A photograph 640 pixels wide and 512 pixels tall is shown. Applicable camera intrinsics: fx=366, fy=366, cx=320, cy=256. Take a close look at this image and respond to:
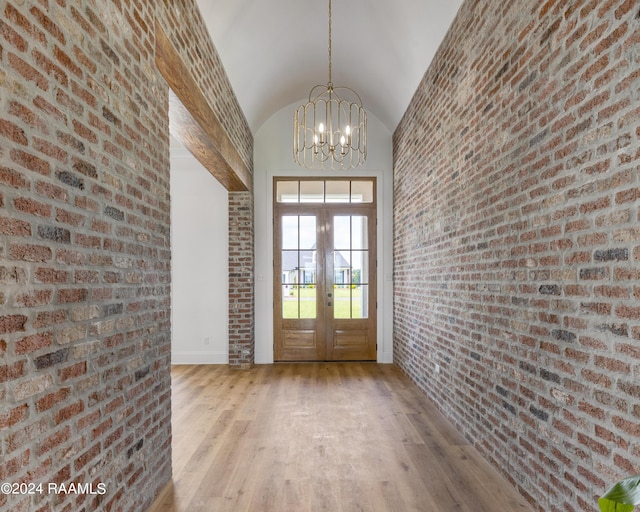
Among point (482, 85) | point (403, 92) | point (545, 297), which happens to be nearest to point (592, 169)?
point (545, 297)

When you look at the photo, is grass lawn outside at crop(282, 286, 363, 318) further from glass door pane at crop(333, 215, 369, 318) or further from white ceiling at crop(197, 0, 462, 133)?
white ceiling at crop(197, 0, 462, 133)

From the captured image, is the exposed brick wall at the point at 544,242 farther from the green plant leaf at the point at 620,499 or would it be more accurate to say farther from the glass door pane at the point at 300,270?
the glass door pane at the point at 300,270

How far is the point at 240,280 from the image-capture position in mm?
5039

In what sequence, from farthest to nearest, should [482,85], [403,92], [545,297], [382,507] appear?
[403,92], [482,85], [382,507], [545,297]

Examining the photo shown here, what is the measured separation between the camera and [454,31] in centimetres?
298

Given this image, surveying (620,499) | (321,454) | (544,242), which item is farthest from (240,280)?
(620,499)

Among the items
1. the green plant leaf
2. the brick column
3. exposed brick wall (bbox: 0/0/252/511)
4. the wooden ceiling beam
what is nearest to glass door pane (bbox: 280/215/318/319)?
the brick column

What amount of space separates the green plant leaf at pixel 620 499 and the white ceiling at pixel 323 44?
326 cm

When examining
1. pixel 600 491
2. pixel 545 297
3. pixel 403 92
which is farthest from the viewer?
pixel 403 92

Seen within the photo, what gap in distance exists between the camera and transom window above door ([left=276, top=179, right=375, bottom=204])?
5324 millimetres

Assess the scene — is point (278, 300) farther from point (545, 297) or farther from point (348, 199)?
point (545, 297)

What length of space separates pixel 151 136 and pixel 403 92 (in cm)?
324

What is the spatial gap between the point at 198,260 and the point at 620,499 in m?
5.23

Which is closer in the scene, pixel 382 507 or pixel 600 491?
pixel 600 491
